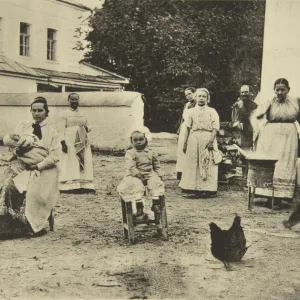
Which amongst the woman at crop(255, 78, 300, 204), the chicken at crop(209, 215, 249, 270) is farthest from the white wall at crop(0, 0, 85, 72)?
the chicken at crop(209, 215, 249, 270)

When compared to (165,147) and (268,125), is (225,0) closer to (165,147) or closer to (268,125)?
(165,147)

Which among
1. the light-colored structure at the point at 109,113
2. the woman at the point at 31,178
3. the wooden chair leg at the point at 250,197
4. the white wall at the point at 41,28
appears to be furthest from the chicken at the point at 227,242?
the white wall at the point at 41,28

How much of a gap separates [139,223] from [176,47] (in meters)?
22.6

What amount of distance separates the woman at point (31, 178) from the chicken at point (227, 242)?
7.11 feet

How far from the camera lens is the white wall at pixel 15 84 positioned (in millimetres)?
21781

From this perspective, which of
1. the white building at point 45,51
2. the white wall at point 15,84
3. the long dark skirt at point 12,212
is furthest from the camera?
the white building at point 45,51

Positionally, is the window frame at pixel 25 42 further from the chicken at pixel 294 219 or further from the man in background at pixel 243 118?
the chicken at pixel 294 219

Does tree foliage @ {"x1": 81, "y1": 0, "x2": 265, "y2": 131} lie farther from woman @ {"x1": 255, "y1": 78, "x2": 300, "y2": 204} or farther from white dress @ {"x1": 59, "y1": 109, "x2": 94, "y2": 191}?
woman @ {"x1": 255, "y1": 78, "x2": 300, "y2": 204}

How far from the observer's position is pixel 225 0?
103 feet

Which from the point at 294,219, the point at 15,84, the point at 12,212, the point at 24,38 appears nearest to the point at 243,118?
the point at 294,219

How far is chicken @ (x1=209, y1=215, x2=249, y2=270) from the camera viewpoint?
4.88 metres

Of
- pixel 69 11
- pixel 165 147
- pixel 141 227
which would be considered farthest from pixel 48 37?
pixel 141 227

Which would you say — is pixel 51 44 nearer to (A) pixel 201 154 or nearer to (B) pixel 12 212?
(A) pixel 201 154

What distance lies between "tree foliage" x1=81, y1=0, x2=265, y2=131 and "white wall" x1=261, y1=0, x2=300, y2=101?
16395 mm
